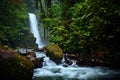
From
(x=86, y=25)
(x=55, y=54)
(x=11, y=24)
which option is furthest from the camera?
(x=11, y=24)

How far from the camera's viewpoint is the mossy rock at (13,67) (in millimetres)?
7398

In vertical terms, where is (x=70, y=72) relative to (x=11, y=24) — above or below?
below

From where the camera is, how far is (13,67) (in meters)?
7.51

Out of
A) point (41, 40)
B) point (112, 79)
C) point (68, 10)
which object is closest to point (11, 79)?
point (112, 79)

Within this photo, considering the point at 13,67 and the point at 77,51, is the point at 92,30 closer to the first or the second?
the point at 77,51

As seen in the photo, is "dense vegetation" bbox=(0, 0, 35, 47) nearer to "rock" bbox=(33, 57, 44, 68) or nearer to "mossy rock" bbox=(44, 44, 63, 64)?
"mossy rock" bbox=(44, 44, 63, 64)

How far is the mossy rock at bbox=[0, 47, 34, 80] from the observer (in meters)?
7.40

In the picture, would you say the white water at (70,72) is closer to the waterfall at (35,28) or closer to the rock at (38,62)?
the rock at (38,62)

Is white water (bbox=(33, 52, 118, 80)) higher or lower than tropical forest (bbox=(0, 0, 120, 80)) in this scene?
lower

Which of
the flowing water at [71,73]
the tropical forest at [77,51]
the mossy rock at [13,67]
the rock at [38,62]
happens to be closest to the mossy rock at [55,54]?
the tropical forest at [77,51]

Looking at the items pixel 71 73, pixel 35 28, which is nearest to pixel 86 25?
pixel 71 73

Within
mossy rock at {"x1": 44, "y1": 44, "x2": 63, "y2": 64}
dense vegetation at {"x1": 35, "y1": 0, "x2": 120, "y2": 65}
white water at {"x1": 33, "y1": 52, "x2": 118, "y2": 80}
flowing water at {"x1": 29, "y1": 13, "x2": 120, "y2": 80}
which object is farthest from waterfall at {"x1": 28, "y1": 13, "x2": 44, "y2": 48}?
white water at {"x1": 33, "y1": 52, "x2": 118, "y2": 80}

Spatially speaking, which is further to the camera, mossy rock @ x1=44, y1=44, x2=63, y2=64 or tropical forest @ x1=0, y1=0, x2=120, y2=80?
mossy rock @ x1=44, y1=44, x2=63, y2=64

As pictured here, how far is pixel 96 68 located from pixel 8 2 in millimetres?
9416
